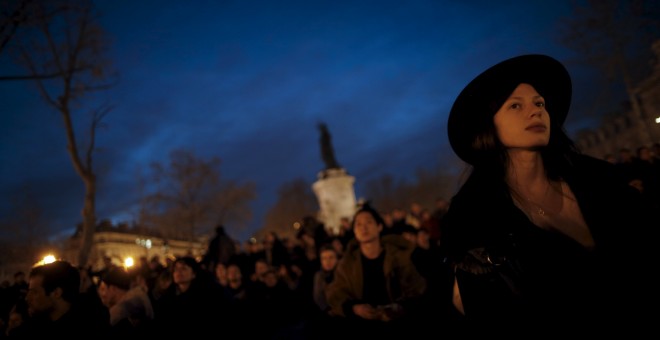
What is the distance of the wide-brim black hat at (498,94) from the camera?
1574 millimetres

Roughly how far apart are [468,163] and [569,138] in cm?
47

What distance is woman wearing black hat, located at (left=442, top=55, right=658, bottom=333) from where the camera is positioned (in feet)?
3.80

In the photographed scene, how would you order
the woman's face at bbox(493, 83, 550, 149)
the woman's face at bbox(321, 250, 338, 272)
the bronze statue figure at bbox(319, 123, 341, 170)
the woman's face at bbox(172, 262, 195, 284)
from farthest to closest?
the bronze statue figure at bbox(319, 123, 341, 170) < the woman's face at bbox(321, 250, 338, 272) < the woman's face at bbox(172, 262, 195, 284) < the woman's face at bbox(493, 83, 550, 149)

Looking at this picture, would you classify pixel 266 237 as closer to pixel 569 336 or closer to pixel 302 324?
pixel 302 324

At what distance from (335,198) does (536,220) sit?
25701 millimetres

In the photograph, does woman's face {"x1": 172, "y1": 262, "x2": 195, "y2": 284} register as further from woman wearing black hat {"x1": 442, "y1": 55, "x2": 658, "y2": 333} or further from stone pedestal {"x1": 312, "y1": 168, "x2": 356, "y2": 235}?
stone pedestal {"x1": 312, "y1": 168, "x2": 356, "y2": 235}

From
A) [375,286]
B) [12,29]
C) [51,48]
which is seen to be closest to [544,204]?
[375,286]

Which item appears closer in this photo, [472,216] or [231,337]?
[472,216]

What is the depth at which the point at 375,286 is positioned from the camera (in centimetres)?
355

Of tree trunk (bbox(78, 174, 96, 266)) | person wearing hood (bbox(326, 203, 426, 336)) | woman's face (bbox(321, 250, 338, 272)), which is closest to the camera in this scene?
person wearing hood (bbox(326, 203, 426, 336))

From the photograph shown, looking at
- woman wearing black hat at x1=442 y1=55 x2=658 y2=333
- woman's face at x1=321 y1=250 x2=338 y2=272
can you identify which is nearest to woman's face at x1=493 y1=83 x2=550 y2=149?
woman wearing black hat at x1=442 y1=55 x2=658 y2=333

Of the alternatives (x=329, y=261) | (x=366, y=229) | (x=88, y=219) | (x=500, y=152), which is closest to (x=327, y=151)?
(x=88, y=219)

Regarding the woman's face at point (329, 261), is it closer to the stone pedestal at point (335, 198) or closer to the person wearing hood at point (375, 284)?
the person wearing hood at point (375, 284)

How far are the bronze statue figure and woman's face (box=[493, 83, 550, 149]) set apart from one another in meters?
30.5
